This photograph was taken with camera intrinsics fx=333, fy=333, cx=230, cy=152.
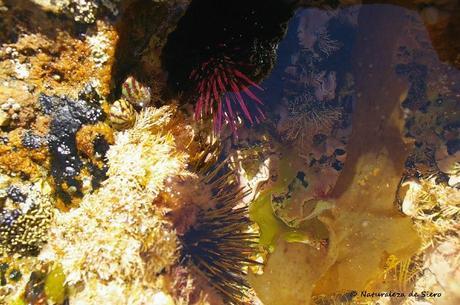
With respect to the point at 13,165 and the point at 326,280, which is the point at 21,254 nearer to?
the point at 13,165

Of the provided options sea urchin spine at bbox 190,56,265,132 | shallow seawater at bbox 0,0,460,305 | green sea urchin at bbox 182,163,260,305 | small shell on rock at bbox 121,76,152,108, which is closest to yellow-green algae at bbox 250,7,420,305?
shallow seawater at bbox 0,0,460,305

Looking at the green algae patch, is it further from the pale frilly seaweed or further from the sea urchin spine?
the sea urchin spine

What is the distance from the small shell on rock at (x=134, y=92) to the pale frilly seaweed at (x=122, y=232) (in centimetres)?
8

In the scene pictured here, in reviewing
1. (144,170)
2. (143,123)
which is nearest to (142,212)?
(144,170)

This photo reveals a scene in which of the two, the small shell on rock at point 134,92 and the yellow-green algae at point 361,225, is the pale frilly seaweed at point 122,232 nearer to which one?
the small shell on rock at point 134,92

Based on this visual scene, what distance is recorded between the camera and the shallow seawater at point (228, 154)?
74.6 inches

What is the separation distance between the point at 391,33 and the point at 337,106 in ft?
2.69

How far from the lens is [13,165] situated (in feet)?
5.97

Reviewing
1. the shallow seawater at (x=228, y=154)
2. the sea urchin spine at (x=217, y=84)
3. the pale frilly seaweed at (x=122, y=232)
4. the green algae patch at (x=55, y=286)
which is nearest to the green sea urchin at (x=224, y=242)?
the shallow seawater at (x=228, y=154)

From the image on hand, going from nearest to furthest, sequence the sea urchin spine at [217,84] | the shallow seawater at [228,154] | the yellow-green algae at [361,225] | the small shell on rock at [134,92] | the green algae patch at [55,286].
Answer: the shallow seawater at [228,154]
the green algae patch at [55,286]
the small shell on rock at [134,92]
the sea urchin spine at [217,84]
the yellow-green algae at [361,225]

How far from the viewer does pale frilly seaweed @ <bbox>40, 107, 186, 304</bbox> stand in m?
1.97

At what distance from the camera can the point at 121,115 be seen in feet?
6.82

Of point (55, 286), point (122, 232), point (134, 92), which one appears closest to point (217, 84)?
point (134, 92)

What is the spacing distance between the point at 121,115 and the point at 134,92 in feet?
0.65
